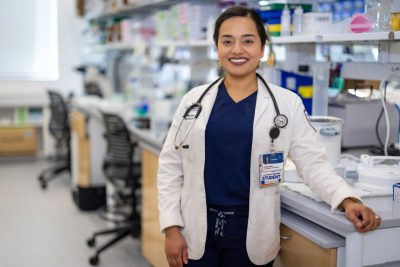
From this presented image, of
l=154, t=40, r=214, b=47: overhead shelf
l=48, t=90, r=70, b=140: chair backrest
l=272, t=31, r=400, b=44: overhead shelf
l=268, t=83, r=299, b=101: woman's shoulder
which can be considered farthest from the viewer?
l=48, t=90, r=70, b=140: chair backrest

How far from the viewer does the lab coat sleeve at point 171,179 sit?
1.73m

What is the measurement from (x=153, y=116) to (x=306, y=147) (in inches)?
76.5

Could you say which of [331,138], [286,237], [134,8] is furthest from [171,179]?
[134,8]

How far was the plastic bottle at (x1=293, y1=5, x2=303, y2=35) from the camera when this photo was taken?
8.17 feet

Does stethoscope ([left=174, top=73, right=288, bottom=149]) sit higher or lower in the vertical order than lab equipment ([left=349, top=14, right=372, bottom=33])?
lower

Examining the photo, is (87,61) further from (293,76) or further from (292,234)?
(292,234)

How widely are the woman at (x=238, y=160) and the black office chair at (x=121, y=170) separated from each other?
69.8 inches

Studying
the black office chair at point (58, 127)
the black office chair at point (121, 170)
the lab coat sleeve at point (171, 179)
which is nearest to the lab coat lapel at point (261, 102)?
the lab coat sleeve at point (171, 179)

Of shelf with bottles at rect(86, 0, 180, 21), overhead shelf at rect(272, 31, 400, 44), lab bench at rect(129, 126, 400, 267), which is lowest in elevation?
lab bench at rect(129, 126, 400, 267)

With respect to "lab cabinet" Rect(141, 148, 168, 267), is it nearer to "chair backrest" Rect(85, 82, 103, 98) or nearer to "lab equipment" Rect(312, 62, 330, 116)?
"lab equipment" Rect(312, 62, 330, 116)

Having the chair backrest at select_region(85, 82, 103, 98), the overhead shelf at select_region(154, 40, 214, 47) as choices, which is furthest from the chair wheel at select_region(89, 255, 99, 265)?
the chair backrest at select_region(85, 82, 103, 98)

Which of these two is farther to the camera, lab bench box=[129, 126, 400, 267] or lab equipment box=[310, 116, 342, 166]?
lab equipment box=[310, 116, 342, 166]

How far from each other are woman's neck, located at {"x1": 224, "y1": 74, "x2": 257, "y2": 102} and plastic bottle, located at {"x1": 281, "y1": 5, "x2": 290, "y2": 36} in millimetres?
879

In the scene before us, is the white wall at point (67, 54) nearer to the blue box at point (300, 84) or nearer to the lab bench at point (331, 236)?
the blue box at point (300, 84)
